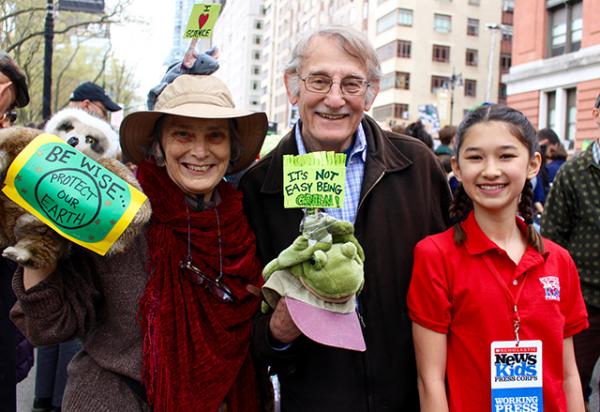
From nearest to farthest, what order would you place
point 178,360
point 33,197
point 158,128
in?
point 33,197 < point 178,360 < point 158,128

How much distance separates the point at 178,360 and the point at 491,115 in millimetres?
1599

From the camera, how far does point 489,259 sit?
2.40 metres

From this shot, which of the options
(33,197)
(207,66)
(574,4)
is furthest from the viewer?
(574,4)

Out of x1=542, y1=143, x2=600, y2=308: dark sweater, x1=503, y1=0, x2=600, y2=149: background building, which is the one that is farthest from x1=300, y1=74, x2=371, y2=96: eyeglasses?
x1=503, y1=0, x2=600, y2=149: background building

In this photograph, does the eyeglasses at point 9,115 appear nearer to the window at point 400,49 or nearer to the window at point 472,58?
the window at point 400,49

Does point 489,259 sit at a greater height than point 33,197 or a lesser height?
lesser

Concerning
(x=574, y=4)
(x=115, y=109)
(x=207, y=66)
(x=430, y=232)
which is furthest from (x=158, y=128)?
(x=574, y=4)

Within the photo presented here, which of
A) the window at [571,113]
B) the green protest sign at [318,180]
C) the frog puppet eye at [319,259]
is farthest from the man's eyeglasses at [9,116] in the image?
the window at [571,113]

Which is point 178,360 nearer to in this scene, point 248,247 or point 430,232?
point 248,247

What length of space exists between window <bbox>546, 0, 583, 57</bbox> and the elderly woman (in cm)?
2413

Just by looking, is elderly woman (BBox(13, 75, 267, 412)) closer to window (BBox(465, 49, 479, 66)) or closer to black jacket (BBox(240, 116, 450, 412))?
black jacket (BBox(240, 116, 450, 412))

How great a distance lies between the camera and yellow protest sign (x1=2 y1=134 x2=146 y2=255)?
1899 millimetres

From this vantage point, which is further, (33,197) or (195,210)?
(195,210)

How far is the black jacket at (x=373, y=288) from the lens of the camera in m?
2.45
